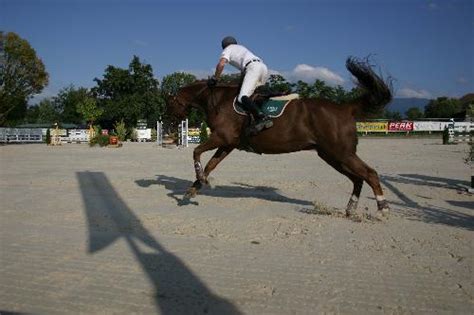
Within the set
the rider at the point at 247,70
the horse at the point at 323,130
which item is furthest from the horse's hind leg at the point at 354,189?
the rider at the point at 247,70

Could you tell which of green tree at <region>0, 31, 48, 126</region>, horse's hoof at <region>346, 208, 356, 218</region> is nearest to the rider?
horse's hoof at <region>346, 208, 356, 218</region>

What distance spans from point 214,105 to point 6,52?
159ft

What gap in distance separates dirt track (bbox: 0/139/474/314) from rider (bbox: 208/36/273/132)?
1670 mm

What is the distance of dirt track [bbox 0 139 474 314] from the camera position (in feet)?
12.8

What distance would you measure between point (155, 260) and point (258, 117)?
11.8 feet

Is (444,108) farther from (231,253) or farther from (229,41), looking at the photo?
(231,253)

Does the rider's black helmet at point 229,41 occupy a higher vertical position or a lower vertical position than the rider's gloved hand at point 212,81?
higher

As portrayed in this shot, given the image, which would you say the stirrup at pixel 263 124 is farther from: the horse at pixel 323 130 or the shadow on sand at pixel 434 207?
the shadow on sand at pixel 434 207

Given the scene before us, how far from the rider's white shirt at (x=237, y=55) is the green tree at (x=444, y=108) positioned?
3926 inches

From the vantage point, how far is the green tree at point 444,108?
99719 millimetres

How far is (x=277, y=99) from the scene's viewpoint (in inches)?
319

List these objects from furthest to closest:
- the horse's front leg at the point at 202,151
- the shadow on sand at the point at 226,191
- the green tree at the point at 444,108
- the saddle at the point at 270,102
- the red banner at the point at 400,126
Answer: the green tree at the point at 444,108 < the red banner at the point at 400,126 < the shadow on sand at the point at 226,191 < the horse's front leg at the point at 202,151 < the saddle at the point at 270,102

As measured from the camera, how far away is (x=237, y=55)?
8.41 metres

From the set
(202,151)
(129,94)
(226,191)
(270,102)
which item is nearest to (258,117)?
(270,102)
